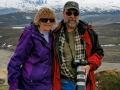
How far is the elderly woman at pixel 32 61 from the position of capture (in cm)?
370

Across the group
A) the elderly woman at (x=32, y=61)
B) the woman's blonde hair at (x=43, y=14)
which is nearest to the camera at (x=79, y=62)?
the elderly woman at (x=32, y=61)

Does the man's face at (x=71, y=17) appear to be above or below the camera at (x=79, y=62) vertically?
above

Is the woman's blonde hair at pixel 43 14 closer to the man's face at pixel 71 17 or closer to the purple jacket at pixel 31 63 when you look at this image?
the purple jacket at pixel 31 63

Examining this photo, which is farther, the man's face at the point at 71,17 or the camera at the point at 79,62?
the man's face at the point at 71,17

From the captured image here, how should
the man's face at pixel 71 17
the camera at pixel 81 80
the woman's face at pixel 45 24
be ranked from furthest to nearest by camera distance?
the man's face at pixel 71 17 → the woman's face at pixel 45 24 → the camera at pixel 81 80

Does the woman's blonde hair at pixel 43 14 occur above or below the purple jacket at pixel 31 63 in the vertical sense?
above

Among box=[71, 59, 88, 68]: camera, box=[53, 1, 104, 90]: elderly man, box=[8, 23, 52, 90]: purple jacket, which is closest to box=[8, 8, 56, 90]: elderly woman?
box=[8, 23, 52, 90]: purple jacket

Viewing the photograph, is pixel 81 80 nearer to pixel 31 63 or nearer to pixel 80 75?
pixel 80 75

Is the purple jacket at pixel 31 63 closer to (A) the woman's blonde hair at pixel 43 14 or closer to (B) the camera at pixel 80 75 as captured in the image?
(A) the woman's blonde hair at pixel 43 14

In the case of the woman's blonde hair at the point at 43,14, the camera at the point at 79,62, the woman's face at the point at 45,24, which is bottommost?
the camera at the point at 79,62

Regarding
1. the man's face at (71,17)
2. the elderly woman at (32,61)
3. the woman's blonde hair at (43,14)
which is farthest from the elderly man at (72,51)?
the woman's blonde hair at (43,14)

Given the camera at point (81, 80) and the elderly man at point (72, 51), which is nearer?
the camera at point (81, 80)

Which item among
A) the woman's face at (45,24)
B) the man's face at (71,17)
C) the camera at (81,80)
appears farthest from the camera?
the man's face at (71,17)

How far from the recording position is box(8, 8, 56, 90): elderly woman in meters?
3.70
